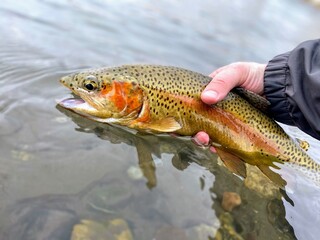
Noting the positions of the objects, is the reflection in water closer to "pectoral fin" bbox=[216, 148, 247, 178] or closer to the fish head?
"pectoral fin" bbox=[216, 148, 247, 178]

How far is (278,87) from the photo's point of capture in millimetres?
4227

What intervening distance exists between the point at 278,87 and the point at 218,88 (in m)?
0.70

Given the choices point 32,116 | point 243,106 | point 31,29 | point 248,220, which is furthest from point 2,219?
point 31,29

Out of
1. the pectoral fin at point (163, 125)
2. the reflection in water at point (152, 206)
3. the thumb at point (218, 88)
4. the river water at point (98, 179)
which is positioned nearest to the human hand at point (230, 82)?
the thumb at point (218, 88)

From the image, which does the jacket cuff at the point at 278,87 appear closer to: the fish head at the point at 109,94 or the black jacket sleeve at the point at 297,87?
the black jacket sleeve at the point at 297,87

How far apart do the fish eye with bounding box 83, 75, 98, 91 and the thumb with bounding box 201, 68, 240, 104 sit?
45.8 inches

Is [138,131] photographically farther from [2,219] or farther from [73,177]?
[2,219]

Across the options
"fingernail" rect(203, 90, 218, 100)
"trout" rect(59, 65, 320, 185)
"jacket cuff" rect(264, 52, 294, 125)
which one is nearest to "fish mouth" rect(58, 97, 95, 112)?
"trout" rect(59, 65, 320, 185)

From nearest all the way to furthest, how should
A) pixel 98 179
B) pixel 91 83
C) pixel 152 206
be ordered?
pixel 152 206
pixel 98 179
pixel 91 83

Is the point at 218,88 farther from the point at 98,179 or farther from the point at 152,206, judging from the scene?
the point at 98,179

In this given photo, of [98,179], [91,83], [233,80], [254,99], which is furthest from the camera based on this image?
[254,99]

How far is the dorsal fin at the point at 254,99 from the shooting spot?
4379 millimetres

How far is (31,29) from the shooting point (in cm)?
747

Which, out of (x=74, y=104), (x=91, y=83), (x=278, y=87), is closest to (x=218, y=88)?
(x=278, y=87)
